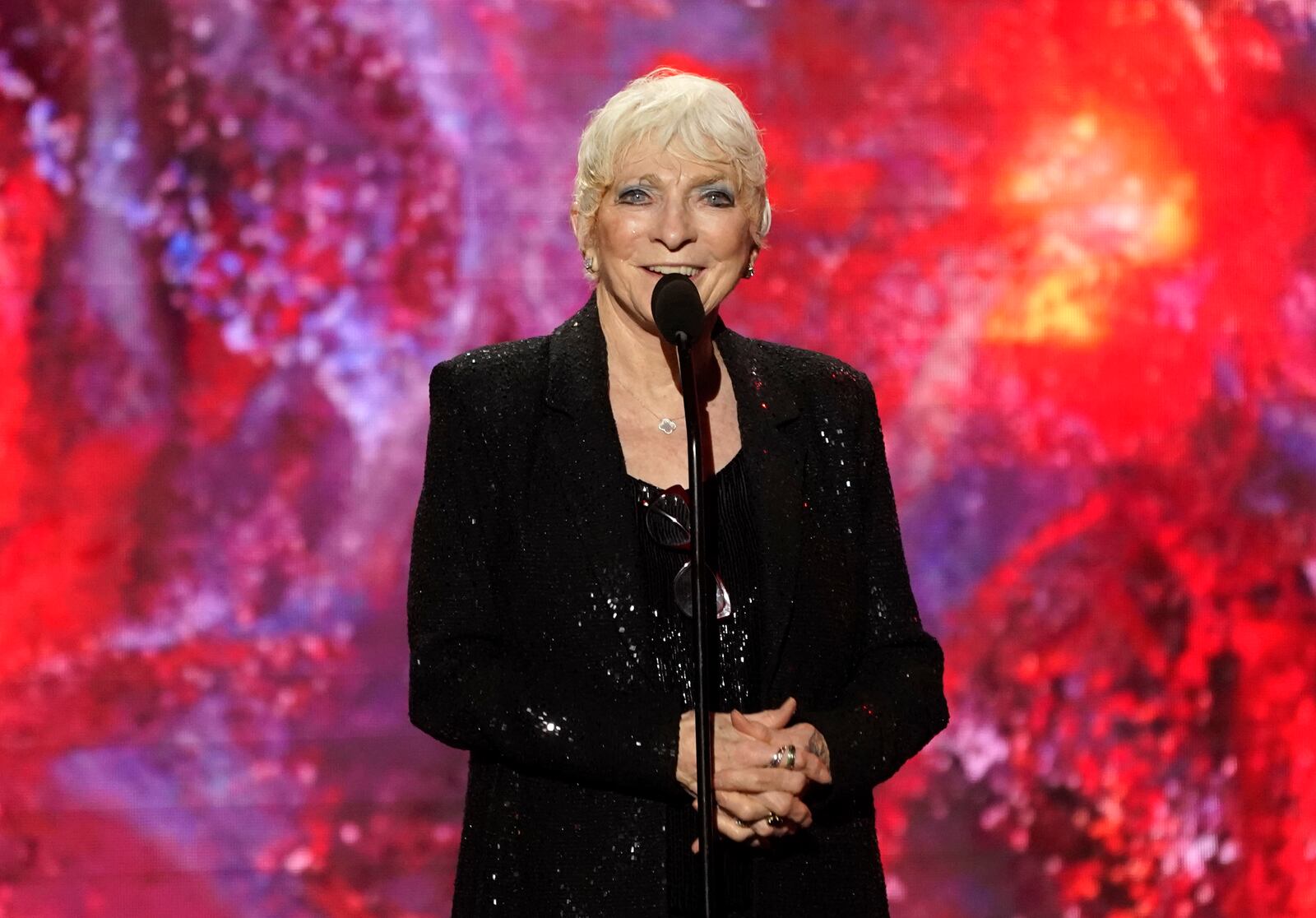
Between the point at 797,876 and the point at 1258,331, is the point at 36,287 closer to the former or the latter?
the point at 797,876

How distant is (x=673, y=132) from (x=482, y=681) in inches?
25.7

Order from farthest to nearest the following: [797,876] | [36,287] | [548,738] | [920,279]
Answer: [920,279] < [36,287] < [797,876] < [548,738]

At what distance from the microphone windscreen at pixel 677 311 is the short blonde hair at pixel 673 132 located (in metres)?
0.30

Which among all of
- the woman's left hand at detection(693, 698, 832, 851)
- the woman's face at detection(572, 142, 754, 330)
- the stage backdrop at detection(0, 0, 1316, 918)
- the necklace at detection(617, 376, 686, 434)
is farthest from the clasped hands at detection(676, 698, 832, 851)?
the stage backdrop at detection(0, 0, 1316, 918)

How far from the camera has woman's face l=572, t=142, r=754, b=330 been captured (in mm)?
1762

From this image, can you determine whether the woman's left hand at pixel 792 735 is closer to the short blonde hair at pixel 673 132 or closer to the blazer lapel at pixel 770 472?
the blazer lapel at pixel 770 472

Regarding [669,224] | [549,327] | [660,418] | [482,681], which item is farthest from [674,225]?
[549,327]

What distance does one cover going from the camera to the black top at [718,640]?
170 centimetres

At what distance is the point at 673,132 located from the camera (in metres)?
1.77

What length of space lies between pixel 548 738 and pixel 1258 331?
2560mm

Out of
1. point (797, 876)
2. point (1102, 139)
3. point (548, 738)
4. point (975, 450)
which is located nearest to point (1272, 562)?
point (975, 450)

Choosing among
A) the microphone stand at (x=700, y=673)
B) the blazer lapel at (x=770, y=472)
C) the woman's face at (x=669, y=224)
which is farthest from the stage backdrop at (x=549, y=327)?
the microphone stand at (x=700, y=673)

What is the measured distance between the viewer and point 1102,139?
355 centimetres

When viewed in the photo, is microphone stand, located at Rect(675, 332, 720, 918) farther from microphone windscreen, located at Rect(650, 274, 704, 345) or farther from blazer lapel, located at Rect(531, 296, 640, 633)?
blazer lapel, located at Rect(531, 296, 640, 633)
